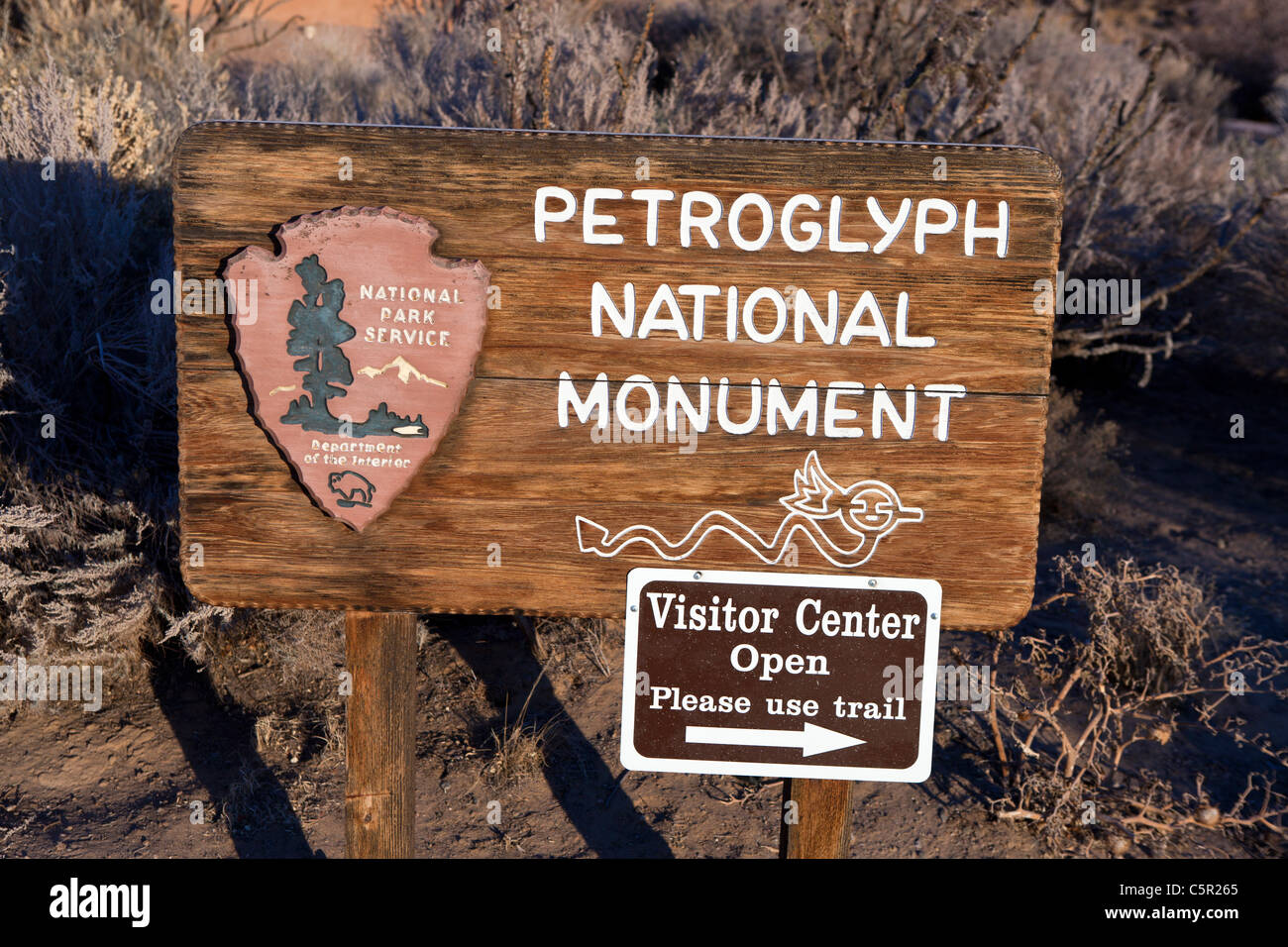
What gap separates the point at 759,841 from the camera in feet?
10.7

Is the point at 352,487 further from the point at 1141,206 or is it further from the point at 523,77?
the point at 1141,206

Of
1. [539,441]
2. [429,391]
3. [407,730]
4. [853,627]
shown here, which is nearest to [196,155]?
[429,391]

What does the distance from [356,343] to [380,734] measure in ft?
2.97

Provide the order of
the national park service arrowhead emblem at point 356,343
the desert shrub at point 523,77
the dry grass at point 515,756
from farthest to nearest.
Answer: the desert shrub at point 523,77 → the dry grass at point 515,756 → the national park service arrowhead emblem at point 356,343

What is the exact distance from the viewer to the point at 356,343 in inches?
78.4

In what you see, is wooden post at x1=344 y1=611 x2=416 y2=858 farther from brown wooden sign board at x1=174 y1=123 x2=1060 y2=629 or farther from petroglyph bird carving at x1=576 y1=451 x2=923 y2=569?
petroglyph bird carving at x1=576 y1=451 x2=923 y2=569

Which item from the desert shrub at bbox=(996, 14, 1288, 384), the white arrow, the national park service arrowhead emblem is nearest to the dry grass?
the white arrow

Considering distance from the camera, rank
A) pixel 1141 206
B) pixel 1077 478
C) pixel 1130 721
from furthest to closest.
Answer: pixel 1141 206
pixel 1077 478
pixel 1130 721

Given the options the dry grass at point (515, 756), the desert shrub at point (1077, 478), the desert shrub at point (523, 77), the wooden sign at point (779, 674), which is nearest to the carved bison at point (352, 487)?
the wooden sign at point (779, 674)

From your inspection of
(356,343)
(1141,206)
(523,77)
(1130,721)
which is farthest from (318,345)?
(1141,206)

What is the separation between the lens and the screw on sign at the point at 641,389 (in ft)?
6.43

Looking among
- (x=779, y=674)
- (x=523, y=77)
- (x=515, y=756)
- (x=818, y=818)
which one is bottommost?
(x=515, y=756)

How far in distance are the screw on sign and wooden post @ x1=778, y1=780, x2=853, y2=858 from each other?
159 millimetres

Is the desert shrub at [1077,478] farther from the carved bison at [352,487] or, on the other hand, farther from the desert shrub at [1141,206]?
the carved bison at [352,487]
